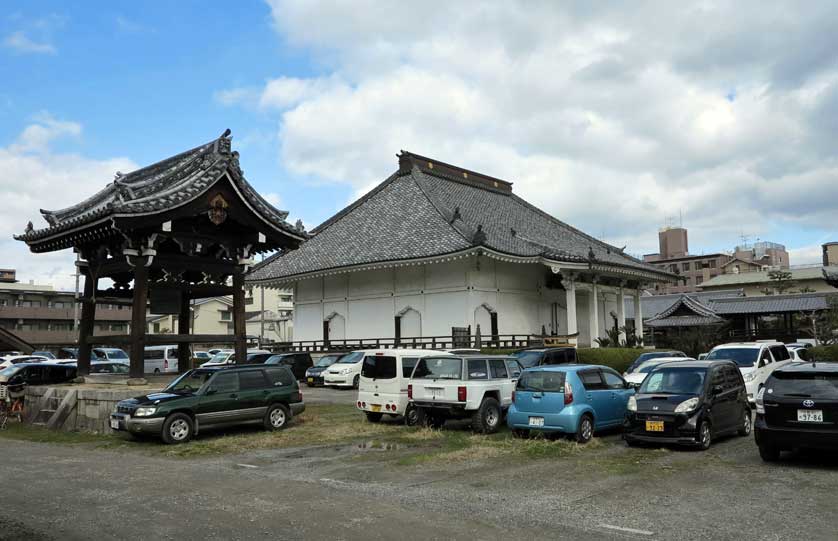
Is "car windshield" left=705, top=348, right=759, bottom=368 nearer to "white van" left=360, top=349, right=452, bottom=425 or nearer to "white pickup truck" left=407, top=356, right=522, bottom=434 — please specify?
"white pickup truck" left=407, top=356, right=522, bottom=434

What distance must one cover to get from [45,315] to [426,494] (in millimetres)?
72213

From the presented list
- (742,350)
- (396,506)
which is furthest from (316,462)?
(742,350)

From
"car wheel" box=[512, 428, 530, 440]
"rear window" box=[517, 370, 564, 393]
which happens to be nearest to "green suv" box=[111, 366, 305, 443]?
"car wheel" box=[512, 428, 530, 440]

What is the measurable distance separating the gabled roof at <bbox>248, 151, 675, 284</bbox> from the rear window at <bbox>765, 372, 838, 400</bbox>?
19.1 m

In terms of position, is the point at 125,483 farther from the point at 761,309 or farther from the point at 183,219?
the point at 761,309

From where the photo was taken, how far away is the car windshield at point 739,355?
62.8 ft

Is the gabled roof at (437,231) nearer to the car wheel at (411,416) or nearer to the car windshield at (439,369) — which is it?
the car wheel at (411,416)

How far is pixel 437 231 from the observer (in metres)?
33.5

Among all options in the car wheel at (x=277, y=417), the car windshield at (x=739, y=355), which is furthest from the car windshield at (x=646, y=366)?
the car wheel at (x=277, y=417)

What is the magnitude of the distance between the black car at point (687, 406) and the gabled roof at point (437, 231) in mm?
16412

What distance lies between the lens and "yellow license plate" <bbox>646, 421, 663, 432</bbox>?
12.1m

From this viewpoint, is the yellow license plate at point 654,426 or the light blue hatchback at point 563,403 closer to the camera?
the yellow license plate at point 654,426

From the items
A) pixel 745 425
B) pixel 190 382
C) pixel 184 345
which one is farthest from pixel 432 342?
pixel 745 425

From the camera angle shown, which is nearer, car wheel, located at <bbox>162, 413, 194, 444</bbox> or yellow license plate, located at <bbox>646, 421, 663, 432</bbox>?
yellow license plate, located at <bbox>646, 421, 663, 432</bbox>
